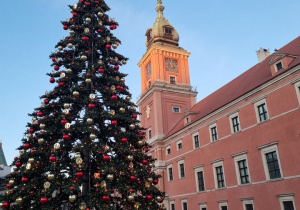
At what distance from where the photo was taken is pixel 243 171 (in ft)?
59.4

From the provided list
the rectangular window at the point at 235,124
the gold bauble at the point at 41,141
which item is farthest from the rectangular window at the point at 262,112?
the gold bauble at the point at 41,141

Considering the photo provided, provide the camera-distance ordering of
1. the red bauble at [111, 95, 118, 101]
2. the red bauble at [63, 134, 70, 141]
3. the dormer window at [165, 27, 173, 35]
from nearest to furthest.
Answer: the red bauble at [63, 134, 70, 141]
the red bauble at [111, 95, 118, 101]
the dormer window at [165, 27, 173, 35]

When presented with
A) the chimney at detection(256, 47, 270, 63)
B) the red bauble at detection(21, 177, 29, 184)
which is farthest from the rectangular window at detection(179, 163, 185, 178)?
the red bauble at detection(21, 177, 29, 184)

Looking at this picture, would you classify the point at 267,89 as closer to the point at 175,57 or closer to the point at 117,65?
the point at 117,65

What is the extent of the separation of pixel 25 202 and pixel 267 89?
50.6 ft

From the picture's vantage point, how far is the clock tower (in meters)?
31.7

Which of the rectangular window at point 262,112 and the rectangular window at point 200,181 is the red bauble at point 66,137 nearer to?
the rectangular window at point 262,112

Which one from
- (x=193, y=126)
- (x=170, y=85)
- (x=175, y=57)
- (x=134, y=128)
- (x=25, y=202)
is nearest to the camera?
(x=25, y=202)

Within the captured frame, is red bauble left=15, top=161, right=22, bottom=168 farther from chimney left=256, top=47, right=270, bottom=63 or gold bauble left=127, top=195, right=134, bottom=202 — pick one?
chimney left=256, top=47, right=270, bottom=63

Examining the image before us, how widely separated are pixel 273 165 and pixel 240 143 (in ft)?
9.87

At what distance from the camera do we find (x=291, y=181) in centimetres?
1454

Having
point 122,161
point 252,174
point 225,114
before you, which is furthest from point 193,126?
point 122,161

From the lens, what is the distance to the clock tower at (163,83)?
31.7 m

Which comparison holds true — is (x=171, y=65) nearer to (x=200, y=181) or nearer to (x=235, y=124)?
(x=235, y=124)
